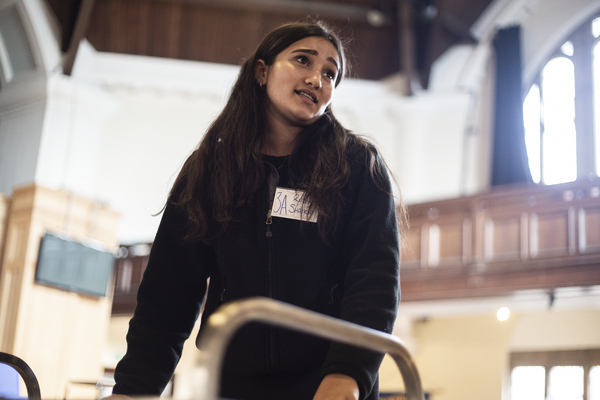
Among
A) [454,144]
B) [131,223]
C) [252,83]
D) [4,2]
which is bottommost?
[252,83]

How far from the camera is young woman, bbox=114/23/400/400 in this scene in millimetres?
1342

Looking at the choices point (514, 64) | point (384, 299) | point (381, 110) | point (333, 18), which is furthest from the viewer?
point (381, 110)

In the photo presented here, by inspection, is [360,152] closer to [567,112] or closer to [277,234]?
[277,234]

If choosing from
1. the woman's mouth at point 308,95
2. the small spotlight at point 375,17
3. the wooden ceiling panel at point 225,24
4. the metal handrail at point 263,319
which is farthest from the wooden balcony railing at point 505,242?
the metal handrail at point 263,319

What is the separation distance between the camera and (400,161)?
1102cm

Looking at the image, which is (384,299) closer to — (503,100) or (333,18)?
(503,100)

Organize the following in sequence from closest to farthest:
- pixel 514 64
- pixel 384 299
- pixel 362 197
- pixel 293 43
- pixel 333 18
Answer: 1. pixel 384 299
2. pixel 362 197
3. pixel 293 43
4. pixel 514 64
5. pixel 333 18

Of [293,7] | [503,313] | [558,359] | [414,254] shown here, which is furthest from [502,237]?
[293,7]

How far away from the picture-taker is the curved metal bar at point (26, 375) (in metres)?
1.66

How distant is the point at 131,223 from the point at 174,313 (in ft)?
31.9

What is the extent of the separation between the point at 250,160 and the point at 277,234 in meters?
0.22

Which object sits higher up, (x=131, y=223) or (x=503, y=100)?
(x=503, y=100)

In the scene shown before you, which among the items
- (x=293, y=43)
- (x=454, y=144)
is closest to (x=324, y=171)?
(x=293, y=43)

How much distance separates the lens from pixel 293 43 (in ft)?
5.34
